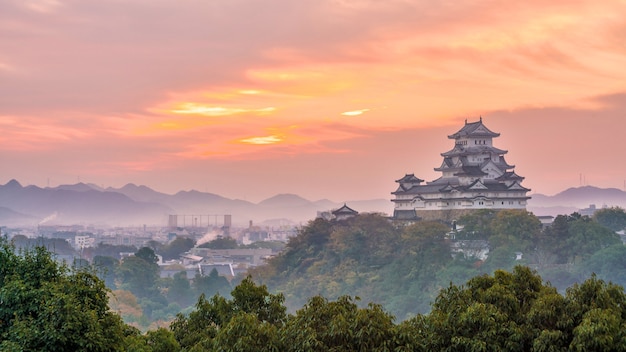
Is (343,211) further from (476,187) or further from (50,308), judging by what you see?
(50,308)

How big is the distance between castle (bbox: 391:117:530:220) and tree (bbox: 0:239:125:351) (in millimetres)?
48461

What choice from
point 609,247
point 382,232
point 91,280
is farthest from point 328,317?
point 382,232

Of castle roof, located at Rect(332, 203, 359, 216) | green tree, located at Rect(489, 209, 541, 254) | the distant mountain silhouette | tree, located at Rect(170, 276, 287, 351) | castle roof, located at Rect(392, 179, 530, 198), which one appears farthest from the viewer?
the distant mountain silhouette

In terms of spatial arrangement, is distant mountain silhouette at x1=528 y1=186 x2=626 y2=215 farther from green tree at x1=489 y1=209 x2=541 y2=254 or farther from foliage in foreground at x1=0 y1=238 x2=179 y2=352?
foliage in foreground at x1=0 y1=238 x2=179 y2=352

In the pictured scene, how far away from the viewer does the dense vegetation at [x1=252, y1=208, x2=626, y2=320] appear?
5616cm

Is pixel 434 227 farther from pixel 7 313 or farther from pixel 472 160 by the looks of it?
pixel 7 313

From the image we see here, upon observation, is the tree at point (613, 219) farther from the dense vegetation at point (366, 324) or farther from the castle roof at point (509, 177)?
the dense vegetation at point (366, 324)

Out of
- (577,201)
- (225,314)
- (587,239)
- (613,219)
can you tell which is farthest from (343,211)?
(577,201)

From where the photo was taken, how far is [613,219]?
215ft

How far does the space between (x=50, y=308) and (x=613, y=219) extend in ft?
194

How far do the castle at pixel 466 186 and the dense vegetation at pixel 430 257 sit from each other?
171cm

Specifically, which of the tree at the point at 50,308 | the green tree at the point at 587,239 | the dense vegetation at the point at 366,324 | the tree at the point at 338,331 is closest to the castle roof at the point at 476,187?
the green tree at the point at 587,239

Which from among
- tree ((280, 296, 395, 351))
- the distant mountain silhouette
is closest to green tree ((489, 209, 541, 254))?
tree ((280, 296, 395, 351))

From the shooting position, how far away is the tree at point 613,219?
215ft
